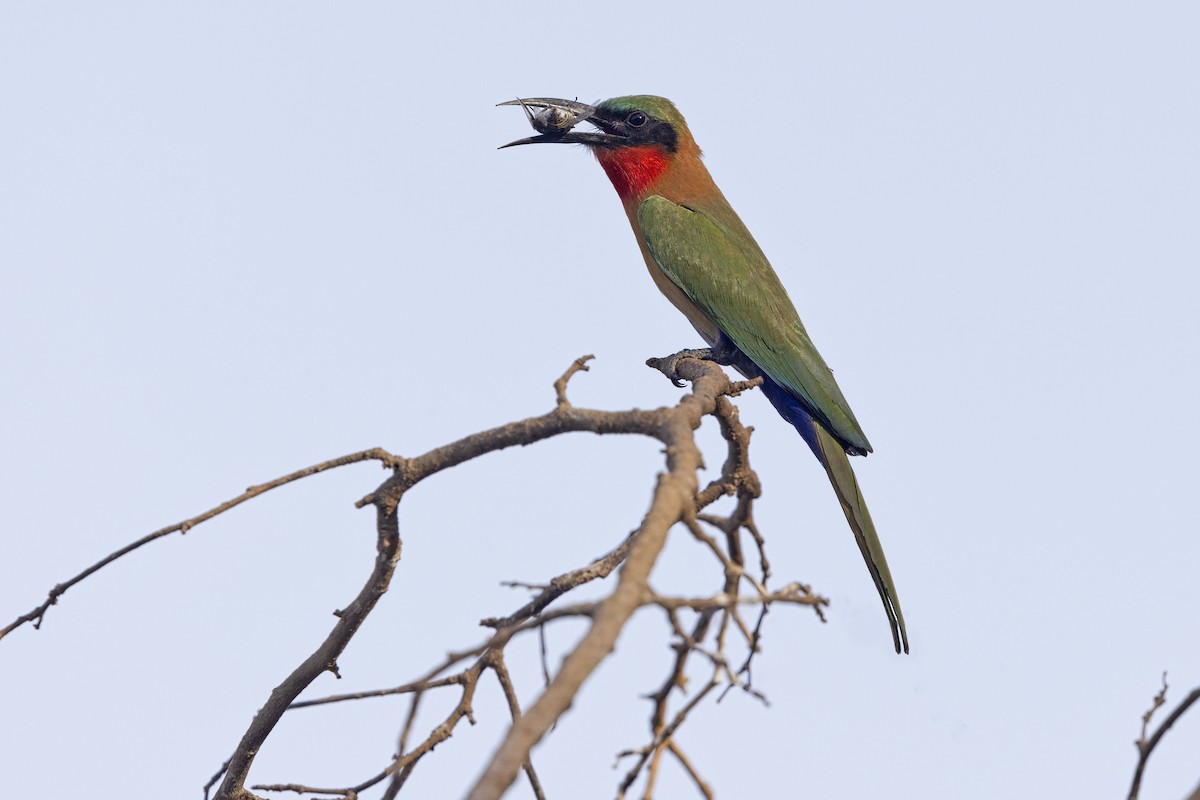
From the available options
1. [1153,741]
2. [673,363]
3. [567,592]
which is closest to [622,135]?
[673,363]

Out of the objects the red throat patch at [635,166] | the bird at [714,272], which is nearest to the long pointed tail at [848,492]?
the bird at [714,272]

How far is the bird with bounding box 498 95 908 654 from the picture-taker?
213 inches

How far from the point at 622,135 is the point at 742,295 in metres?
1.22

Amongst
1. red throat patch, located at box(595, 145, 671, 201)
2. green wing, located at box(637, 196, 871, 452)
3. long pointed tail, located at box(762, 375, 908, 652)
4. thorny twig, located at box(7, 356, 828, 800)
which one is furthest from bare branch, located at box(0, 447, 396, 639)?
red throat patch, located at box(595, 145, 671, 201)

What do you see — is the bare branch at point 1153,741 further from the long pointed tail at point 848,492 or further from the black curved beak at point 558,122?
the black curved beak at point 558,122

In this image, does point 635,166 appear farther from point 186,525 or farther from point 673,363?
point 186,525

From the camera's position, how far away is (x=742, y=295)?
5.88 m

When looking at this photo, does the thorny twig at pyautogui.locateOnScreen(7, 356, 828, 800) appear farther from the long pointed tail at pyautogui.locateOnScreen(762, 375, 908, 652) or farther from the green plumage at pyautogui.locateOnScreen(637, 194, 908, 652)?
the green plumage at pyautogui.locateOnScreen(637, 194, 908, 652)

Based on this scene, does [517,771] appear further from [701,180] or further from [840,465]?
[701,180]

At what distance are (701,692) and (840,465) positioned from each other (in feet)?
11.5

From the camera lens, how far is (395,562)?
2785 mm

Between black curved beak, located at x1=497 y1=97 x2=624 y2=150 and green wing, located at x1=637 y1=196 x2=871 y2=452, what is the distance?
0.52 m

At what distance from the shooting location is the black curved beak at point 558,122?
6488 mm

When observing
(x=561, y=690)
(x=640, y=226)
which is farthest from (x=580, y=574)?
(x=640, y=226)
